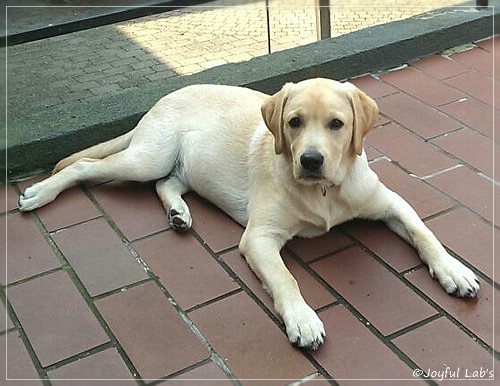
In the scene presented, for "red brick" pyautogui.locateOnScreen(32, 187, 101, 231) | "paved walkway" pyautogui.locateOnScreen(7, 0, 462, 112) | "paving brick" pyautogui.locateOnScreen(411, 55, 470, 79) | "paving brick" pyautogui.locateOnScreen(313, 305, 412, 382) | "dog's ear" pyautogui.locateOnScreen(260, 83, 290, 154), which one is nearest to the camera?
"paving brick" pyautogui.locateOnScreen(313, 305, 412, 382)

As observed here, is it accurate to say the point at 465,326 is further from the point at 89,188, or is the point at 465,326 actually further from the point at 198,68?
the point at 198,68

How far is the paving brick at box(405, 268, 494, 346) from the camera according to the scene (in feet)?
8.93

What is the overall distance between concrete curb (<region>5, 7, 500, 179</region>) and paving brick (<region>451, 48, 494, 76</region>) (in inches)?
4.6

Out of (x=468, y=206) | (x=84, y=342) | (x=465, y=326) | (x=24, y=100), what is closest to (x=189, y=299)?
(x=84, y=342)

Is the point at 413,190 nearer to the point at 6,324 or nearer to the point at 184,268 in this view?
the point at 184,268

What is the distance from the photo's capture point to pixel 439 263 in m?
2.93

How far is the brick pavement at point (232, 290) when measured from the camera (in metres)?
2.63

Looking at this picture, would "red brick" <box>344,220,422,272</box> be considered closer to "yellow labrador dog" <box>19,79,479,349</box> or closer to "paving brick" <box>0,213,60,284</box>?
"yellow labrador dog" <box>19,79,479,349</box>

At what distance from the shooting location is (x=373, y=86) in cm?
429

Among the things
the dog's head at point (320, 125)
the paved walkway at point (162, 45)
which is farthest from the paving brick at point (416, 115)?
the dog's head at point (320, 125)

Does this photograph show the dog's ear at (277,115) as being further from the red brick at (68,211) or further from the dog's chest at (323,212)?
the red brick at (68,211)

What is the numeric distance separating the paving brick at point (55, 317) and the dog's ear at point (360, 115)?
3.78 ft

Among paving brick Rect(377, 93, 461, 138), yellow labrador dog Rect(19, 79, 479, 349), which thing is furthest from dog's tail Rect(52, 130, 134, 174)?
paving brick Rect(377, 93, 461, 138)

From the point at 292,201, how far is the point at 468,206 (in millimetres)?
803
